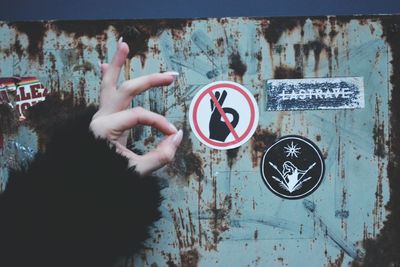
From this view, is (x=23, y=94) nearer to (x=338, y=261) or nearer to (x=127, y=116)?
(x=127, y=116)

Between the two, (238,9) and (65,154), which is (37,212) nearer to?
(65,154)

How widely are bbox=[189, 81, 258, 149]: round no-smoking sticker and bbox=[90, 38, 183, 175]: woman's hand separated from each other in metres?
0.30

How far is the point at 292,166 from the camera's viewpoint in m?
1.04

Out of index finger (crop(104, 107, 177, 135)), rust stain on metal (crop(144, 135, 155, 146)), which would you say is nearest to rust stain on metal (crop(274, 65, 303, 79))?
rust stain on metal (crop(144, 135, 155, 146))

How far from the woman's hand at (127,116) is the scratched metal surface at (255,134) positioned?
0.30 metres

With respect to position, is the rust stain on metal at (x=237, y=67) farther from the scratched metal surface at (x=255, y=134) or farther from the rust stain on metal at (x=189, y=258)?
the rust stain on metal at (x=189, y=258)

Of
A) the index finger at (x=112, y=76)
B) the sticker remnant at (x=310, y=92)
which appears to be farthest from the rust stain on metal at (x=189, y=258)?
the index finger at (x=112, y=76)

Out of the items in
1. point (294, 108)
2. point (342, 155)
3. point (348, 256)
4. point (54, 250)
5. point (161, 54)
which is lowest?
point (348, 256)

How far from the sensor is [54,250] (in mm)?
701

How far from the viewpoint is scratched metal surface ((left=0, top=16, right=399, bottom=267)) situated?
40.6 inches

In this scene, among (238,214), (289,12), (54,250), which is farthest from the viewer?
(289,12)

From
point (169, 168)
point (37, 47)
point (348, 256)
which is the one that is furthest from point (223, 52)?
point (348, 256)

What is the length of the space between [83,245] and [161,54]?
48cm

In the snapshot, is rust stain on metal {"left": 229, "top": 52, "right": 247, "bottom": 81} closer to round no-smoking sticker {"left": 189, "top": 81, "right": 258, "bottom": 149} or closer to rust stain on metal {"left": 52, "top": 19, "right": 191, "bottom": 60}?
round no-smoking sticker {"left": 189, "top": 81, "right": 258, "bottom": 149}
